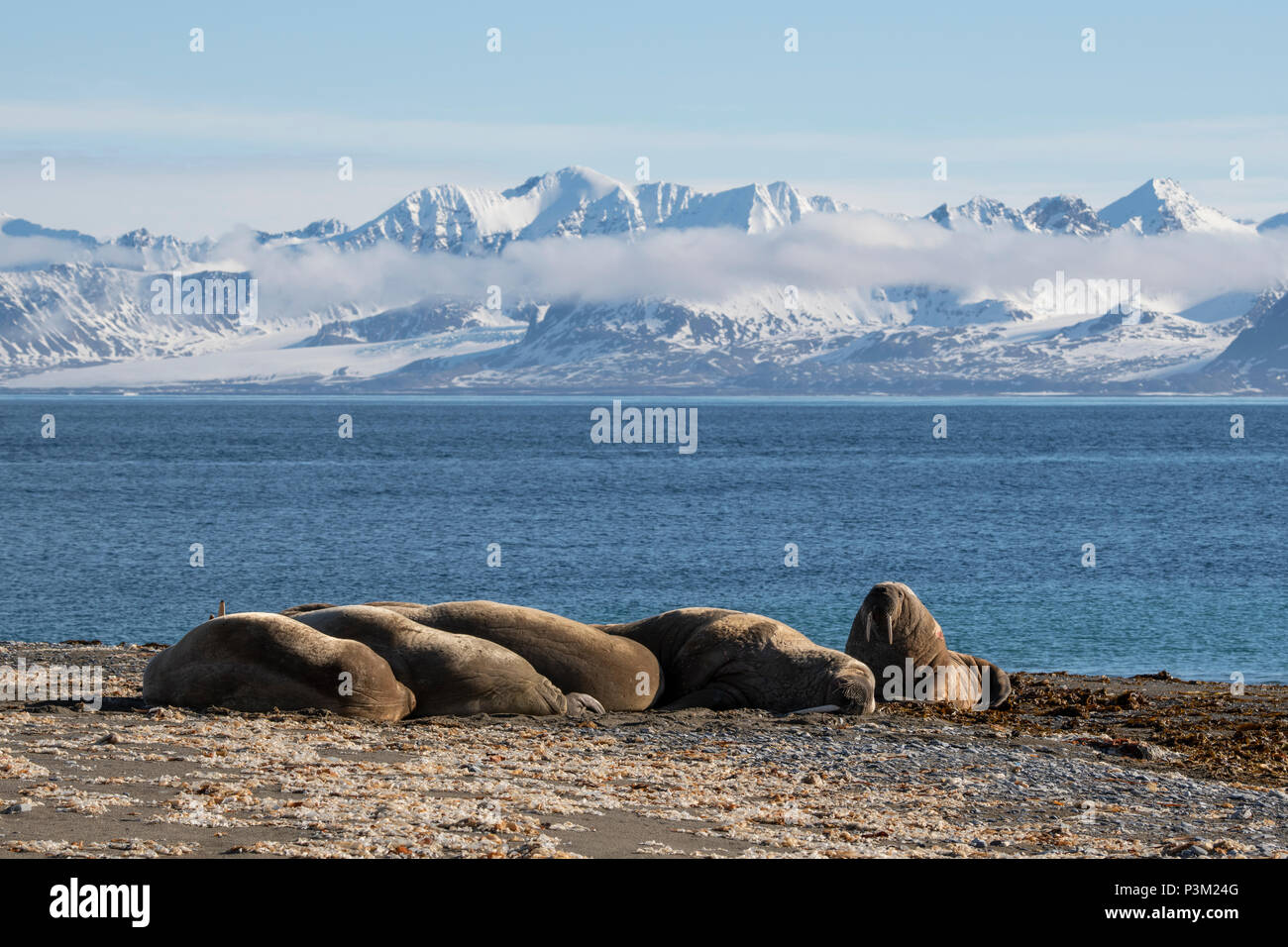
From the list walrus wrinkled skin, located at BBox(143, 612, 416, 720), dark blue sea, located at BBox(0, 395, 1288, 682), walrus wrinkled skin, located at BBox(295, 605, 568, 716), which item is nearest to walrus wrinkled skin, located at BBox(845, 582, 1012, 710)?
walrus wrinkled skin, located at BBox(295, 605, 568, 716)

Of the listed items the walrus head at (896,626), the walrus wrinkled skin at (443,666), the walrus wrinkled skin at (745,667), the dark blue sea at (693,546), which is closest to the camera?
the walrus wrinkled skin at (443,666)

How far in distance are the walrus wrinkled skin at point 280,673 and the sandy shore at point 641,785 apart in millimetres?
518

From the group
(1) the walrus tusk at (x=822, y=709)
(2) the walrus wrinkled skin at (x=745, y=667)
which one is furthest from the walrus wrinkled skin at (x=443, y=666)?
(1) the walrus tusk at (x=822, y=709)

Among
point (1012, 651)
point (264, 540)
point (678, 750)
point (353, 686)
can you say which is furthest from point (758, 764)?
point (264, 540)

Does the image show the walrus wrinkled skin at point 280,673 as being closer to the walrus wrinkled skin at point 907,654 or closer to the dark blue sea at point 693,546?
the walrus wrinkled skin at point 907,654

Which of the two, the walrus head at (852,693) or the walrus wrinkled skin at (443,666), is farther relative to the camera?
the walrus head at (852,693)

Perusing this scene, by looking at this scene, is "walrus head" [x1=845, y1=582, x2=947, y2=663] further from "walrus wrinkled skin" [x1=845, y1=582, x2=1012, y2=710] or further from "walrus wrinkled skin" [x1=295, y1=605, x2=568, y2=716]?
"walrus wrinkled skin" [x1=295, y1=605, x2=568, y2=716]

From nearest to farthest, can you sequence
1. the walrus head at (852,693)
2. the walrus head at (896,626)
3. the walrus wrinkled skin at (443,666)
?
the walrus wrinkled skin at (443,666), the walrus head at (852,693), the walrus head at (896,626)

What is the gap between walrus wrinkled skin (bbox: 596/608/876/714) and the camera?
21.5 metres

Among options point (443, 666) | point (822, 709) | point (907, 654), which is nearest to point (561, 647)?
point (443, 666)

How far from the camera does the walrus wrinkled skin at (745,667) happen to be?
70.4 feet

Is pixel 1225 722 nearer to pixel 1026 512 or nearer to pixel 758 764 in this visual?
pixel 758 764

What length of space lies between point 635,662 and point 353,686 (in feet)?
14.5
